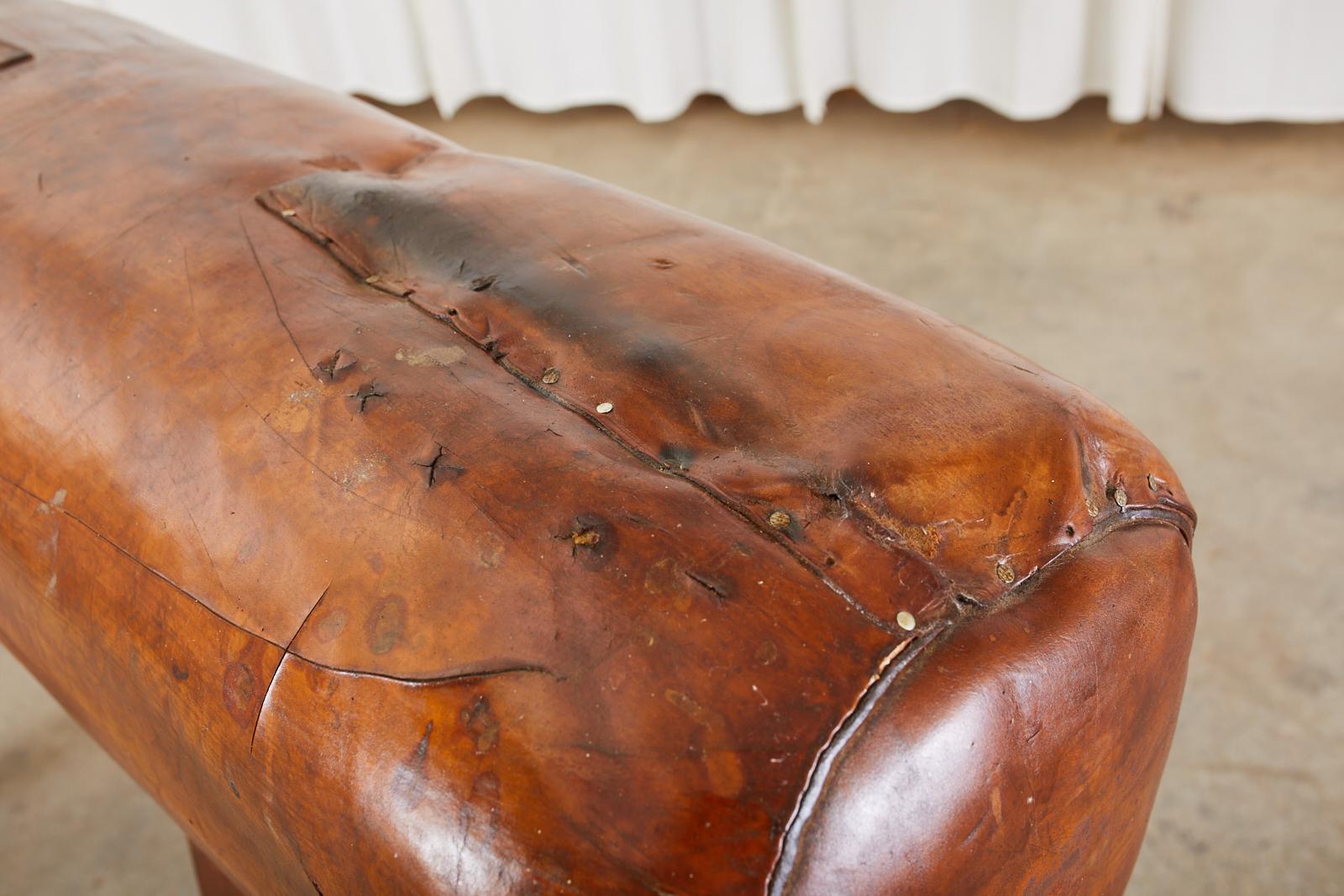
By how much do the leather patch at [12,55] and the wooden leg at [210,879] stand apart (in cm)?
77

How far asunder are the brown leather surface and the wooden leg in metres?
0.33

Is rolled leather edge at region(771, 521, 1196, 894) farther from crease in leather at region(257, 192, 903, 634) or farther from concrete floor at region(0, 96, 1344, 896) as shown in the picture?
concrete floor at region(0, 96, 1344, 896)

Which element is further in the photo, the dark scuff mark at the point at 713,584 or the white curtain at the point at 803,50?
the white curtain at the point at 803,50

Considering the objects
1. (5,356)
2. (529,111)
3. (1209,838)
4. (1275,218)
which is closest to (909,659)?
(5,356)

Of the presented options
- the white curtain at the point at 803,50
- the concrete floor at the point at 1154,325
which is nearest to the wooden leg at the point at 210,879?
the concrete floor at the point at 1154,325

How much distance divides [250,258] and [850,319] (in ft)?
1.41

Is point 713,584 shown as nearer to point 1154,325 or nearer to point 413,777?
point 413,777

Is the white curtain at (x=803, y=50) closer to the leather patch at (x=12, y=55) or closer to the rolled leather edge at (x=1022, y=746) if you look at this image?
the leather patch at (x=12, y=55)

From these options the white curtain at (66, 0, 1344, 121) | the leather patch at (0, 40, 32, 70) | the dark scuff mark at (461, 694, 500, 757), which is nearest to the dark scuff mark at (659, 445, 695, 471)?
the dark scuff mark at (461, 694, 500, 757)

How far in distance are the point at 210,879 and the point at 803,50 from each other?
192 centimetres

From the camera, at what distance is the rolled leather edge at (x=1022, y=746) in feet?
1.90

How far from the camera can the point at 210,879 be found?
1.25 metres

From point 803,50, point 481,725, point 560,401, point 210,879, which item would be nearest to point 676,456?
point 560,401

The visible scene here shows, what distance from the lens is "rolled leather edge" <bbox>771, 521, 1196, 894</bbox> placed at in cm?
58
